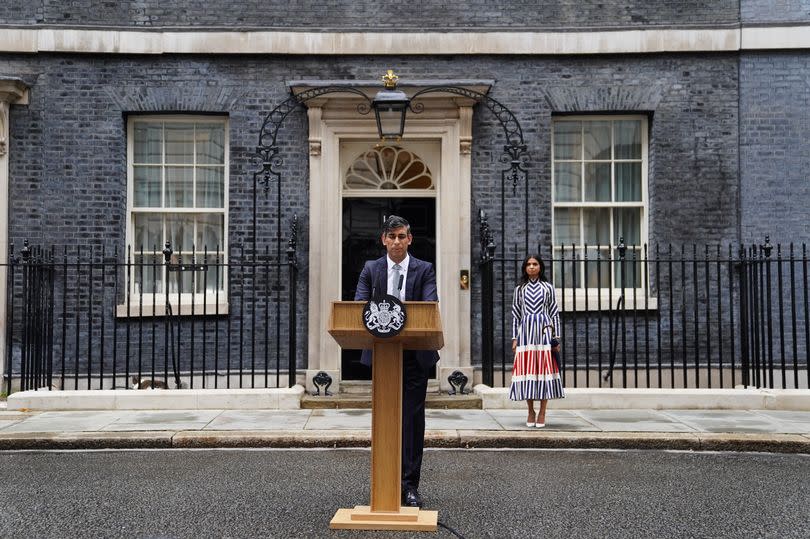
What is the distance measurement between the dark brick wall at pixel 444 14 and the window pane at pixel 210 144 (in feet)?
4.17

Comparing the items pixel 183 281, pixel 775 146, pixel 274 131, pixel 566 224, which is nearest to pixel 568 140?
pixel 566 224

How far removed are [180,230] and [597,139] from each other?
17.8 feet

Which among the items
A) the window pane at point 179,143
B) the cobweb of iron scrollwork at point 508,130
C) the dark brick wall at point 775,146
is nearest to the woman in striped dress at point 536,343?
the cobweb of iron scrollwork at point 508,130

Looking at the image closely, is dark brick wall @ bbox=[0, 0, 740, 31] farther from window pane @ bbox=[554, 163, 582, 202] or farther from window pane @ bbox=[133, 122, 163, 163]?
window pane @ bbox=[554, 163, 582, 202]

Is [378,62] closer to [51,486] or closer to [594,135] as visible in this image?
[594,135]

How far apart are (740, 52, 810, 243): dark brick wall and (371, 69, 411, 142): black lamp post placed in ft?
14.1

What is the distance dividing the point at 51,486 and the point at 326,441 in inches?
92.1

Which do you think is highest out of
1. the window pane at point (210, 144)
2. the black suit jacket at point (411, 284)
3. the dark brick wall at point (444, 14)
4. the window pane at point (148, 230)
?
the dark brick wall at point (444, 14)

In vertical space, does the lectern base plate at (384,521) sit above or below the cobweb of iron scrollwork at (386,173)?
below

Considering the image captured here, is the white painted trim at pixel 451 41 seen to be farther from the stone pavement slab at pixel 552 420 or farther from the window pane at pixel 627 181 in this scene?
the stone pavement slab at pixel 552 420

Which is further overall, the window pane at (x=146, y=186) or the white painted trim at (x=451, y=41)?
the window pane at (x=146, y=186)

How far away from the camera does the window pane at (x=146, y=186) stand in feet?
34.6

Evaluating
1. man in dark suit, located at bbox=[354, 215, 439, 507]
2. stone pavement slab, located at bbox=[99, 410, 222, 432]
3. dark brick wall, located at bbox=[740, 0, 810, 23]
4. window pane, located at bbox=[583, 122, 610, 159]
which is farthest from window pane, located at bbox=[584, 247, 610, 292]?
man in dark suit, located at bbox=[354, 215, 439, 507]

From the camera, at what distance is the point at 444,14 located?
412 inches
